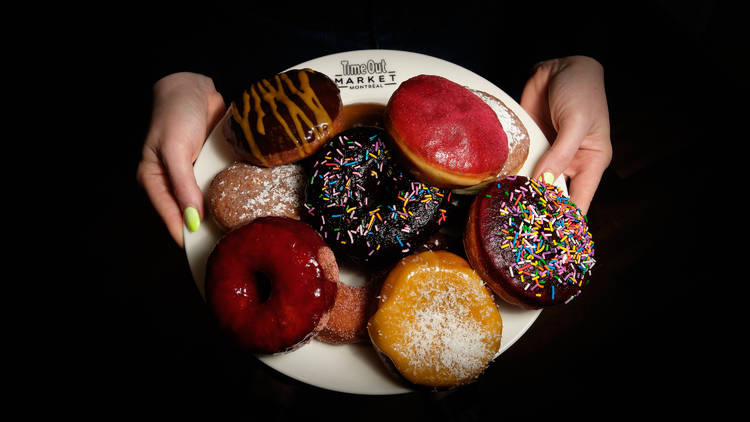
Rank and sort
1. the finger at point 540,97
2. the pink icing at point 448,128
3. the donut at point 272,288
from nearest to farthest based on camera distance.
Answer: the donut at point 272,288 → the pink icing at point 448,128 → the finger at point 540,97

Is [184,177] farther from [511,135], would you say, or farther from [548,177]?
[548,177]

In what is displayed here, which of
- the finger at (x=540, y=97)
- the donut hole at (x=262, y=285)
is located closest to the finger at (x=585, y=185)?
the finger at (x=540, y=97)

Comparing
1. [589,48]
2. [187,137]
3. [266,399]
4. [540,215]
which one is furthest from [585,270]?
[266,399]

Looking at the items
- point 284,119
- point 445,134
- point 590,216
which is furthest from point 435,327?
point 590,216

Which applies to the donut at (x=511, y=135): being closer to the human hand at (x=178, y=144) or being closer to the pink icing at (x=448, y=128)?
the pink icing at (x=448, y=128)

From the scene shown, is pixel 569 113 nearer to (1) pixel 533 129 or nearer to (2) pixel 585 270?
(1) pixel 533 129
